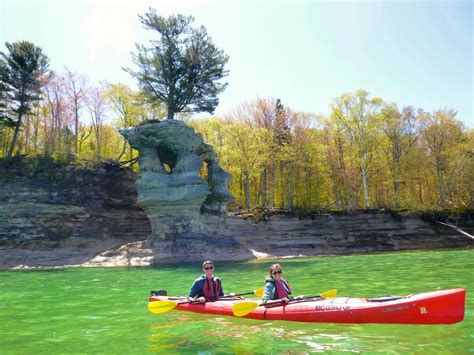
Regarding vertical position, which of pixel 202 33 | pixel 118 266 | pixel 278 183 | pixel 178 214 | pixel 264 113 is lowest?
pixel 118 266

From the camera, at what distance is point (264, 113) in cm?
4581

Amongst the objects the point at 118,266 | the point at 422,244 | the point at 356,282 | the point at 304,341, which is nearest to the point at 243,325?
the point at 304,341

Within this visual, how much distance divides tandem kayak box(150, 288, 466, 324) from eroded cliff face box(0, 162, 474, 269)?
67.3ft

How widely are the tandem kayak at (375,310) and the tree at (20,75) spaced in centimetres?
3696

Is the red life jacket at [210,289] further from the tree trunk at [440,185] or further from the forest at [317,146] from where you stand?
the tree trunk at [440,185]

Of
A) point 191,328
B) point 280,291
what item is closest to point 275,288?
point 280,291

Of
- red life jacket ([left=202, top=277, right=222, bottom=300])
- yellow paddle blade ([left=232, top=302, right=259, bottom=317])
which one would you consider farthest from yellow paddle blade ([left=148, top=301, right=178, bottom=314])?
yellow paddle blade ([left=232, top=302, right=259, bottom=317])

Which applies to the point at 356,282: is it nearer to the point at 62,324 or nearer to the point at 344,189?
the point at 62,324

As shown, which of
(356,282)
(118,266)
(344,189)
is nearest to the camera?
(356,282)

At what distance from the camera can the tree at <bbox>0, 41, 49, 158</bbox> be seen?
39.0 m

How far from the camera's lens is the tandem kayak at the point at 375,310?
761 cm

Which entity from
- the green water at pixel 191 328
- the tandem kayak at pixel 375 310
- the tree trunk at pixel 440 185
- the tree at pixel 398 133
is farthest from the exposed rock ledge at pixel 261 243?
the tandem kayak at pixel 375 310

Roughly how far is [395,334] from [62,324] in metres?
7.52

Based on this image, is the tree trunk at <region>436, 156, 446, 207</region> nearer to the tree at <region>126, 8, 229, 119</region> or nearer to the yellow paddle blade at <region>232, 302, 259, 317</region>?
the tree at <region>126, 8, 229, 119</region>
